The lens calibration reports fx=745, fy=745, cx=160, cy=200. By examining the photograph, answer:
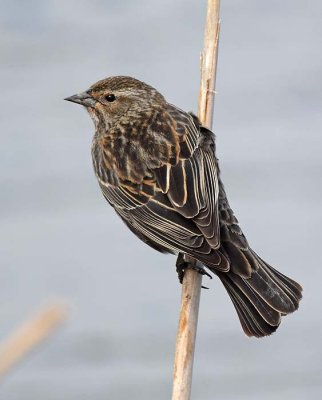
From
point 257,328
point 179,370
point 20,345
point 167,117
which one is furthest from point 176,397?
point 167,117

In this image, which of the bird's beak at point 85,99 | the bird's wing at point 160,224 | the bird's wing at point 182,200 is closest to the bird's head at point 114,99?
the bird's beak at point 85,99

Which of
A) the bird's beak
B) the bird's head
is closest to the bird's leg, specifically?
the bird's head

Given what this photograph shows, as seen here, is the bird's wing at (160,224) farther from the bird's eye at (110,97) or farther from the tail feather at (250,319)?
the bird's eye at (110,97)

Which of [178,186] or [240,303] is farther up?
[178,186]

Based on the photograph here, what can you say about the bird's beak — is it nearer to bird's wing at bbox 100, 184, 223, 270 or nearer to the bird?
the bird

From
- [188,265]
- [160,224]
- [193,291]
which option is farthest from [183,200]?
[193,291]

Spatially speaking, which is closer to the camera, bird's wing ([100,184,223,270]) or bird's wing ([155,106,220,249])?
bird's wing ([100,184,223,270])

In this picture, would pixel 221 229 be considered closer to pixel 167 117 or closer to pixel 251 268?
pixel 251 268

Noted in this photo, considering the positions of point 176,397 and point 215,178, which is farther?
point 215,178
